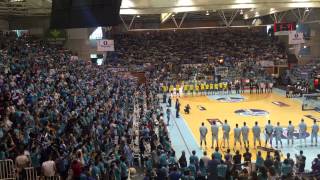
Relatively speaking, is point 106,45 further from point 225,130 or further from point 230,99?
point 225,130

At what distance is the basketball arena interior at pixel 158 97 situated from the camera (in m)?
10.8

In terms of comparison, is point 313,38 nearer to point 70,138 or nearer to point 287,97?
point 287,97

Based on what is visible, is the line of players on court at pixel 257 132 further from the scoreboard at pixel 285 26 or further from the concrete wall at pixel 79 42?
the concrete wall at pixel 79 42

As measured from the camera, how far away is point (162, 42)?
4828 cm

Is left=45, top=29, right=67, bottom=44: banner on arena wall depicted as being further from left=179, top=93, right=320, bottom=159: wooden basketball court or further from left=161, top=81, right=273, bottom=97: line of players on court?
left=179, top=93, right=320, bottom=159: wooden basketball court

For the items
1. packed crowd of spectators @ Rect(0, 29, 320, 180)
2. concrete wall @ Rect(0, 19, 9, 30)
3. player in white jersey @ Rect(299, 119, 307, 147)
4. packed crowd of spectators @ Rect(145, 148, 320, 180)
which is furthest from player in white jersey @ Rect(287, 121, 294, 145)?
concrete wall @ Rect(0, 19, 9, 30)

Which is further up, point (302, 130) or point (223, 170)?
point (302, 130)

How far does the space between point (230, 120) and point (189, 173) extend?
1299 centimetres

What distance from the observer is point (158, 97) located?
96.9 ft

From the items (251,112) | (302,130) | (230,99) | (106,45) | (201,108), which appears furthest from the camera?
(230,99)

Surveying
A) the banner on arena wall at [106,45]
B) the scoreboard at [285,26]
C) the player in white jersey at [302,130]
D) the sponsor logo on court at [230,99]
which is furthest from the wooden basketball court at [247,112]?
the banner on arena wall at [106,45]

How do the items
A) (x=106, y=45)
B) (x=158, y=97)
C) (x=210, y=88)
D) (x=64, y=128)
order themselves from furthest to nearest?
(x=210, y=88)
(x=106, y=45)
(x=158, y=97)
(x=64, y=128)

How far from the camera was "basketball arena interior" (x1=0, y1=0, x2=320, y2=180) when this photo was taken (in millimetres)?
10836

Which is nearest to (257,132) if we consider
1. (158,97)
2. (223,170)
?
(223,170)
